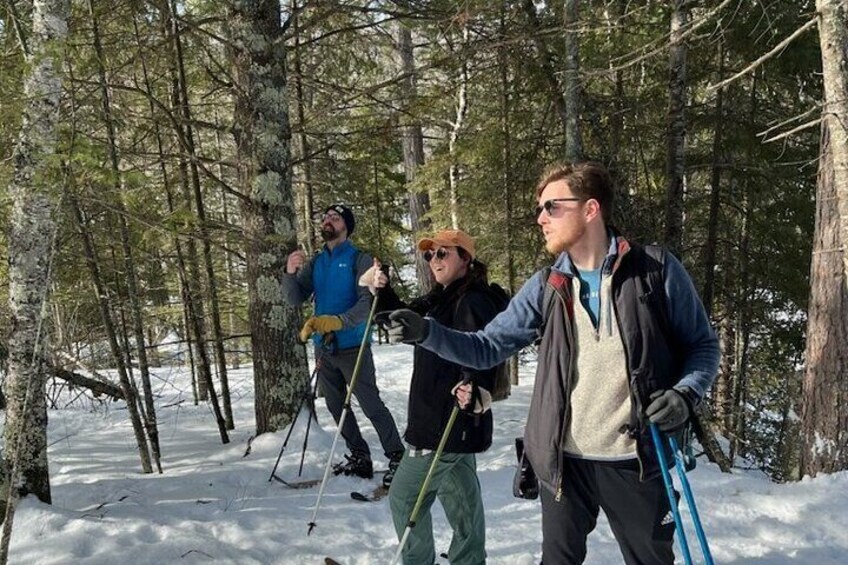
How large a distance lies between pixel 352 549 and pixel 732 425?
11642mm

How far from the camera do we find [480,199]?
37.7 ft

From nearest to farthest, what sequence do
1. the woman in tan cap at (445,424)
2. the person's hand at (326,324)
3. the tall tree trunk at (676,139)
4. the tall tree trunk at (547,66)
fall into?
the woman in tan cap at (445,424) → the person's hand at (326,324) → the tall tree trunk at (676,139) → the tall tree trunk at (547,66)

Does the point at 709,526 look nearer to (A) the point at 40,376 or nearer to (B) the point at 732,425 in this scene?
(A) the point at 40,376

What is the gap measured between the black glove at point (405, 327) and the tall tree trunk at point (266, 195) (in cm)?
362

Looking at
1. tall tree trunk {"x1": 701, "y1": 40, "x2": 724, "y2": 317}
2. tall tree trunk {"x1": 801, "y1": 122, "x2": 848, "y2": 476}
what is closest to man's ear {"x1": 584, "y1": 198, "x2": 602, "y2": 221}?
tall tree trunk {"x1": 801, "y1": 122, "x2": 848, "y2": 476}

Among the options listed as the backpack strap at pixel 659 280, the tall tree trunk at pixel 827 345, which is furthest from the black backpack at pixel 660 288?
the tall tree trunk at pixel 827 345

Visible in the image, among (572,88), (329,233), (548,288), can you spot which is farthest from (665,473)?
(572,88)

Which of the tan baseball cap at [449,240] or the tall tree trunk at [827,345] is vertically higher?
the tan baseball cap at [449,240]

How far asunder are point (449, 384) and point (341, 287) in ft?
7.29

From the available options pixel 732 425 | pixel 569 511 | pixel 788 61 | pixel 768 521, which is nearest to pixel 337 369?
pixel 569 511

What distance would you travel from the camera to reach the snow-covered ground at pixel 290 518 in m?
3.86

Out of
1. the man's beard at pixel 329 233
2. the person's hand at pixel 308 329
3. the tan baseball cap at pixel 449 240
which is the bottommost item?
the person's hand at pixel 308 329

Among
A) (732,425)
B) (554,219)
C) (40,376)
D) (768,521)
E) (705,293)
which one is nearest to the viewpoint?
(554,219)

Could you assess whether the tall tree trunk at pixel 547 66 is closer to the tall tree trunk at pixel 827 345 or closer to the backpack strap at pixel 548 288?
the tall tree trunk at pixel 827 345
